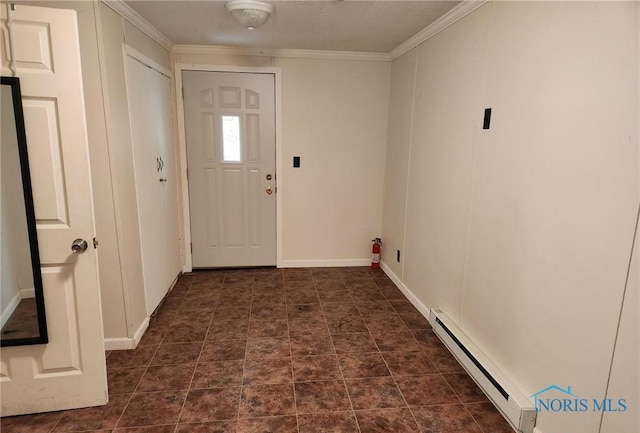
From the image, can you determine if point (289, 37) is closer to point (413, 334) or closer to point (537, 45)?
point (537, 45)

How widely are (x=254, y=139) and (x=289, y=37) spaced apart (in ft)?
3.53

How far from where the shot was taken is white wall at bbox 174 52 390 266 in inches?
148

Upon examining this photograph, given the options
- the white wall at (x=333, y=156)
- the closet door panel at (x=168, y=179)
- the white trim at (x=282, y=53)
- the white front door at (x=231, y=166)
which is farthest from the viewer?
the white wall at (x=333, y=156)

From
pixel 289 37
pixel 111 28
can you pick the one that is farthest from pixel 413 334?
pixel 111 28

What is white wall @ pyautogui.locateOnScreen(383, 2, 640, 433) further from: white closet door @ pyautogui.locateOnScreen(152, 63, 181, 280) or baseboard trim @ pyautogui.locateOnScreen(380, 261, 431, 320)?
white closet door @ pyautogui.locateOnScreen(152, 63, 181, 280)

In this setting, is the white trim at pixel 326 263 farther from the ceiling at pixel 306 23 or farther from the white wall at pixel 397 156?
the ceiling at pixel 306 23

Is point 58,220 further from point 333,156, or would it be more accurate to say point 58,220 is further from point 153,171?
point 333,156

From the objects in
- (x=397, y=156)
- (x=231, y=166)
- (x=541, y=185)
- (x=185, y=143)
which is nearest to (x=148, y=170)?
(x=185, y=143)

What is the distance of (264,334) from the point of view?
8.86 ft

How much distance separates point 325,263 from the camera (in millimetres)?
4176

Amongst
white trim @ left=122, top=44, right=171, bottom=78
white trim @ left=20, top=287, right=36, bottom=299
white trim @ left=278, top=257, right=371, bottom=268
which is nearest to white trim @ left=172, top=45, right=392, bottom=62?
white trim @ left=122, top=44, right=171, bottom=78

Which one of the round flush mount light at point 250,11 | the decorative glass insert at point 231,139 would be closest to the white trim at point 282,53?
the decorative glass insert at point 231,139

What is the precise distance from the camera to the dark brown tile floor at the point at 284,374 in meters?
1.84

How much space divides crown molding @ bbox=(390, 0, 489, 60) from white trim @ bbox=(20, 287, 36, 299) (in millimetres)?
2920
